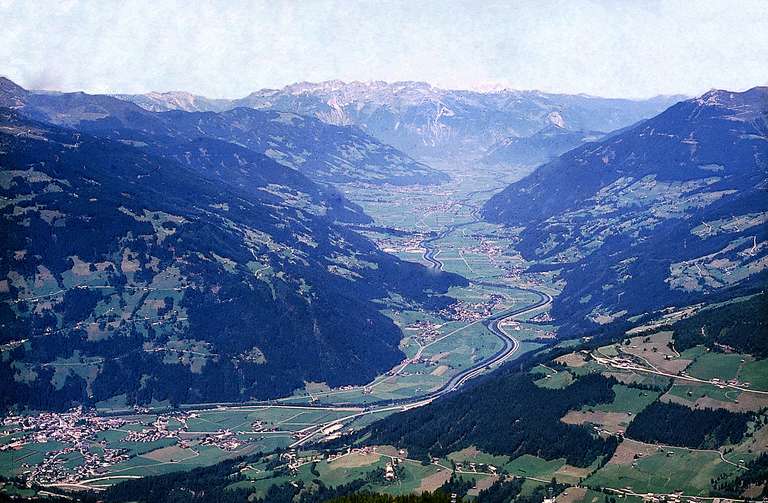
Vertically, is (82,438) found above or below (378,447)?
above

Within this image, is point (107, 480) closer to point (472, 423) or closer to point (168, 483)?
point (168, 483)

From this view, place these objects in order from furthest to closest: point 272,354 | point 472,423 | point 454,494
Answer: point 272,354
point 472,423
point 454,494

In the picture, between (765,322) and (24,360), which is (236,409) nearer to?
(24,360)

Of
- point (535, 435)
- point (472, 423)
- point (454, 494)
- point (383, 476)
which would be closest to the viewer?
point (454, 494)

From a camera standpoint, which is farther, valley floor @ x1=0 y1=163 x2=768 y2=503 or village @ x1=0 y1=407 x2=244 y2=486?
village @ x1=0 y1=407 x2=244 y2=486

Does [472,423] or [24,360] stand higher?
[24,360]

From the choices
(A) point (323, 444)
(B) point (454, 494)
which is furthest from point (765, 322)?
(A) point (323, 444)

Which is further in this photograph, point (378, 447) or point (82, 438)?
point (82, 438)

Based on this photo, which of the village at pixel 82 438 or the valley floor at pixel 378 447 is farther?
the village at pixel 82 438

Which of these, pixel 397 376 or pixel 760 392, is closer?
pixel 760 392

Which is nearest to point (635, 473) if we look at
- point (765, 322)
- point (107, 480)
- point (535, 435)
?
point (535, 435)
